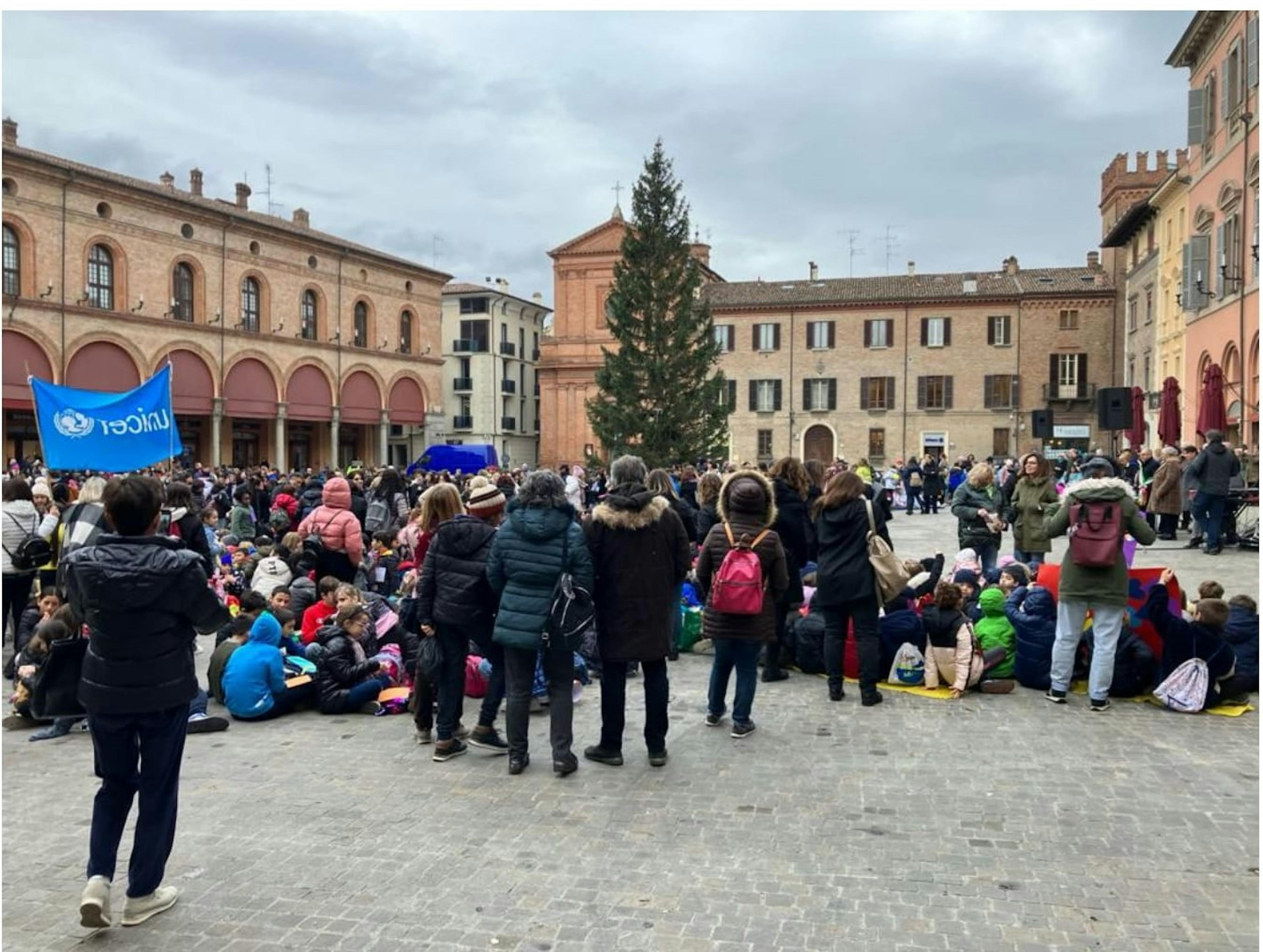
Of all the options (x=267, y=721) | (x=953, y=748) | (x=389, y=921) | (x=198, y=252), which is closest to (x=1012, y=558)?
(x=953, y=748)

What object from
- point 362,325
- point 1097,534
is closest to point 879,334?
point 362,325

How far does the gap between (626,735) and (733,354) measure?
50271mm

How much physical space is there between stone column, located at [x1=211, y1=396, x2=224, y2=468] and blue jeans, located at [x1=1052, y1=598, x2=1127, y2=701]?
130 ft

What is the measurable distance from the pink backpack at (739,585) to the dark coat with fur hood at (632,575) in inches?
17.6

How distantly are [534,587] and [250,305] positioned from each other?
43.1 metres

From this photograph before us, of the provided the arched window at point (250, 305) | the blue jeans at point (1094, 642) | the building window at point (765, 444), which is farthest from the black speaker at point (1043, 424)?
the arched window at point (250, 305)

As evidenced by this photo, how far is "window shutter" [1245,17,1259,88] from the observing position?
22141 millimetres

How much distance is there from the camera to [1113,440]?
28.4 meters

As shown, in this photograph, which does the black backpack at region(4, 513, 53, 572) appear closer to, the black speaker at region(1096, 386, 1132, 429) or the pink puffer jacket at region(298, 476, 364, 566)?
the pink puffer jacket at region(298, 476, 364, 566)

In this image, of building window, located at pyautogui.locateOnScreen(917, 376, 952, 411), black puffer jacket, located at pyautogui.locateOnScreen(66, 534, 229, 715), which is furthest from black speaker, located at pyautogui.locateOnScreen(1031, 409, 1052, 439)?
building window, located at pyautogui.locateOnScreen(917, 376, 952, 411)

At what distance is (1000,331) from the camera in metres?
52.7

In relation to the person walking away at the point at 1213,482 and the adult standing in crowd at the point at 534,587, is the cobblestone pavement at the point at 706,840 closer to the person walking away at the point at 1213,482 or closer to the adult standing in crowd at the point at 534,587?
the adult standing in crowd at the point at 534,587

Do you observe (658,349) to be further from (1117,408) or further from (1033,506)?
(1033,506)

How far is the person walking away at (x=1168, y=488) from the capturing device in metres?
16.1
